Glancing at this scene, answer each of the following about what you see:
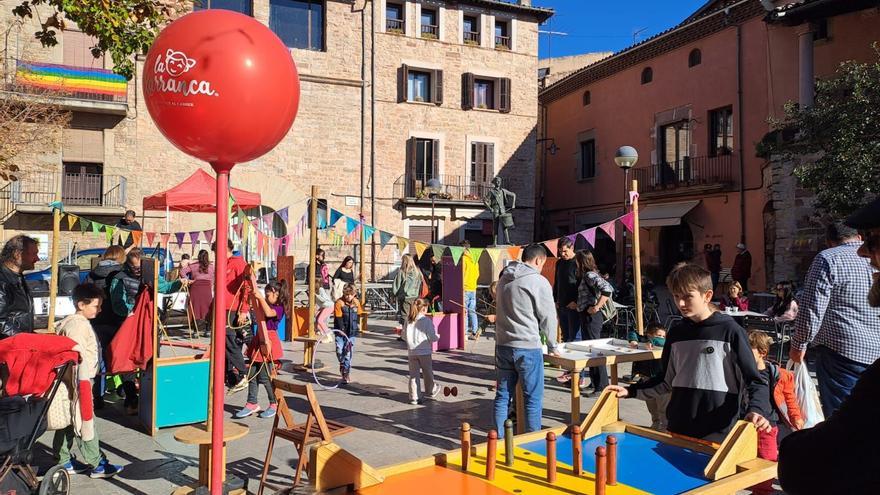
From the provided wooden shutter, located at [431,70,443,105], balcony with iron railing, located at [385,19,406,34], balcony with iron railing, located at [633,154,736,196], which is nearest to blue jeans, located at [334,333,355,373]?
balcony with iron railing, located at [633,154,736,196]

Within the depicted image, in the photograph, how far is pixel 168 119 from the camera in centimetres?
269

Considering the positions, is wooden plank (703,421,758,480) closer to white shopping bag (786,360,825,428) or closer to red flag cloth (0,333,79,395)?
white shopping bag (786,360,825,428)

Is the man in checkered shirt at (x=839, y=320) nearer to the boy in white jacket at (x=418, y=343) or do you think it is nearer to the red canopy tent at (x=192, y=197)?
the boy in white jacket at (x=418, y=343)

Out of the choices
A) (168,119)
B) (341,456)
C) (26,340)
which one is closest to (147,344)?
(26,340)

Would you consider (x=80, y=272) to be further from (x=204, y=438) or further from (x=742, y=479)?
(x=742, y=479)

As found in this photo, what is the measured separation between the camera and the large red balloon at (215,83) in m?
2.63

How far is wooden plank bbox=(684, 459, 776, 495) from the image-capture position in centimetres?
221

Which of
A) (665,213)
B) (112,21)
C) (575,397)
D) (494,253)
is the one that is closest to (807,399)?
(575,397)

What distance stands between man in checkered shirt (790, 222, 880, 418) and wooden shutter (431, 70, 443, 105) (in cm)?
2096

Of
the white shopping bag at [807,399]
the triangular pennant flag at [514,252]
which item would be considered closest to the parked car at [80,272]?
the triangular pennant flag at [514,252]

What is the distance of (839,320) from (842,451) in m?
3.34

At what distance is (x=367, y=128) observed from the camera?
76.6 feet

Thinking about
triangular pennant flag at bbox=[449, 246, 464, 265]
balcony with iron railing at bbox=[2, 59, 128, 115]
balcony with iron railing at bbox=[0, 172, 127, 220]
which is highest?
balcony with iron railing at bbox=[2, 59, 128, 115]

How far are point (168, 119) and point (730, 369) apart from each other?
2730 millimetres
